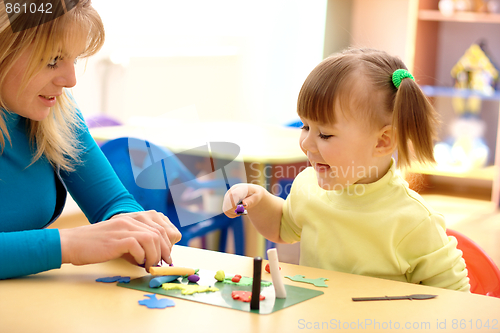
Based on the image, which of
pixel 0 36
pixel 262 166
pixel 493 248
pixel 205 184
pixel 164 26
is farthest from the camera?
pixel 164 26

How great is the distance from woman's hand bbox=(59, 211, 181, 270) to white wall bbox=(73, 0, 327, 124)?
6.40 ft

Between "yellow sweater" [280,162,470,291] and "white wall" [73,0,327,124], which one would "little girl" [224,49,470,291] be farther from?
"white wall" [73,0,327,124]

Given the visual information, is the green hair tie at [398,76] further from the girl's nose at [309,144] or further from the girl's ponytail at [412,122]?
the girl's nose at [309,144]

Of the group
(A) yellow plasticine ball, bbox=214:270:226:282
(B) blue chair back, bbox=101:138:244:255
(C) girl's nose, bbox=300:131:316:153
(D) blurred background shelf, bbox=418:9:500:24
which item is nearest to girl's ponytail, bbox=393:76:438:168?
(C) girl's nose, bbox=300:131:316:153

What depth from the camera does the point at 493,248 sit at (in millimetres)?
2893

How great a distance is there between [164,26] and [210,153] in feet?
5.23

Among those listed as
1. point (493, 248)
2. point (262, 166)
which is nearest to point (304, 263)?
point (262, 166)

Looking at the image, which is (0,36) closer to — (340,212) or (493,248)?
(340,212)

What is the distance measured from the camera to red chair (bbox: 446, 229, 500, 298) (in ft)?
3.43

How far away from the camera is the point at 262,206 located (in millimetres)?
1138

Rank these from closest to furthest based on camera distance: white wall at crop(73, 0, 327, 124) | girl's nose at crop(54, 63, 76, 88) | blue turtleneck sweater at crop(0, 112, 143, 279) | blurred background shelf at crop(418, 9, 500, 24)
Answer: blue turtleneck sweater at crop(0, 112, 143, 279), girl's nose at crop(54, 63, 76, 88), white wall at crop(73, 0, 327, 124), blurred background shelf at crop(418, 9, 500, 24)
